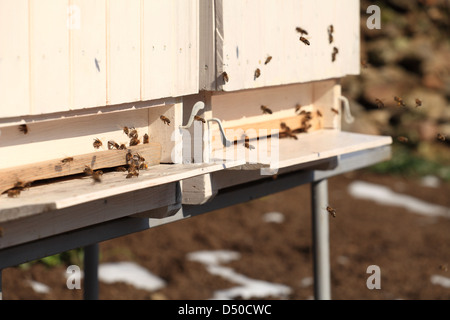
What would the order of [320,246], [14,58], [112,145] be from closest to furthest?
[14,58] → [112,145] → [320,246]

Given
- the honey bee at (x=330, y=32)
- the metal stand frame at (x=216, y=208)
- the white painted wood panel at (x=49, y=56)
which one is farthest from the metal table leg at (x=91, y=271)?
the white painted wood panel at (x=49, y=56)

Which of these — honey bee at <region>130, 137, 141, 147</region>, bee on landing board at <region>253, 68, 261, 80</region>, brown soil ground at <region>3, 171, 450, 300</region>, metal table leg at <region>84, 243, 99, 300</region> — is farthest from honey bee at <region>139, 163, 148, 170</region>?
brown soil ground at <region>3, 171, 450, 300</region>

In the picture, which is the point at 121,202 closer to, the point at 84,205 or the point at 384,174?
the point at 84,205

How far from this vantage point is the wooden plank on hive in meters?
3.50

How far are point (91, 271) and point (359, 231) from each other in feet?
16.9

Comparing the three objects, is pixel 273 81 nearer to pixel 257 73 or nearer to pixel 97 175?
pixel 257 73

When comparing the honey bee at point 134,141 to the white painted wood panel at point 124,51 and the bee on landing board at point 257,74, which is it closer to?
the white painted wood panel at point 124,51

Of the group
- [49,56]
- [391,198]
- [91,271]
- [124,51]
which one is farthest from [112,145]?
Result: [391,198]

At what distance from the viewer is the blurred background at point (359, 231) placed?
856cm

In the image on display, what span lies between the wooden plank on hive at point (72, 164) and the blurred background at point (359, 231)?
2591 mm

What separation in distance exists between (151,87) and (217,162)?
1.83ft

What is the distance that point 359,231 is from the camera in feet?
34.6

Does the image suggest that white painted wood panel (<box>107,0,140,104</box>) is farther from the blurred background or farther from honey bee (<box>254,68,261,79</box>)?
the blurred background
